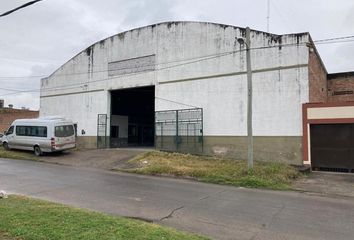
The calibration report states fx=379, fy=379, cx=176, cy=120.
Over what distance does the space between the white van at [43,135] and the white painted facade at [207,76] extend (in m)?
4.08

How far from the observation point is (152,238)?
6.53 metres

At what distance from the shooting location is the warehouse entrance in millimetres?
31188

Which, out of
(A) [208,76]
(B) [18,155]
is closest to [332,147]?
(A) [208,76]

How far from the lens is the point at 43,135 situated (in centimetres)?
2531

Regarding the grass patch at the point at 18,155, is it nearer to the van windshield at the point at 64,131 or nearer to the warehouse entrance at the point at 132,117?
the van windshield at the point at 64,131

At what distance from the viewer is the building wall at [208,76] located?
20922mm

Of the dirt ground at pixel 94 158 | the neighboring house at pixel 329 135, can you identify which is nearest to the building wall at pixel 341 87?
the neighboring house at pixel 329 135

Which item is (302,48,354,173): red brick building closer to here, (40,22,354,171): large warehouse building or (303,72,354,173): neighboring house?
(303,72,354,173): neighboring house

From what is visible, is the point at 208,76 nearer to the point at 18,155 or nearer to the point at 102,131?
the point at 102,131

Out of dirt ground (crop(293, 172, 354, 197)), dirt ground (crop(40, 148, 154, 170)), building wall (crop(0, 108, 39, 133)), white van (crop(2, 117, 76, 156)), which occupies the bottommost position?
dirt ground (crop(293, 172, 354, 197))

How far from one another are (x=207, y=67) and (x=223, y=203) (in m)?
14.1

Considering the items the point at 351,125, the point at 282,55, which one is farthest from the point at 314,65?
the point at 351,125

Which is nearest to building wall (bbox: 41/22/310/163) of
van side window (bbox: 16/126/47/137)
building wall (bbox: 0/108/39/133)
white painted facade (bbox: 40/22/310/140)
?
white painted facade (bbox: 40/22/310/140)

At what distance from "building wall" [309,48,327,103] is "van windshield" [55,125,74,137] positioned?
620 inches
